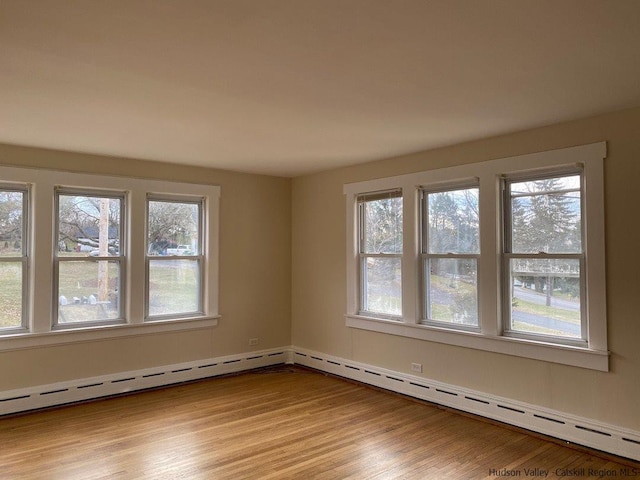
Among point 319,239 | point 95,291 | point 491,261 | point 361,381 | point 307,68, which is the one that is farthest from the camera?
point 319,239

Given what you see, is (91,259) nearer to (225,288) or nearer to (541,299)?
(225,288)

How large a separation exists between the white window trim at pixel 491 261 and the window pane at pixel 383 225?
0.15 metres

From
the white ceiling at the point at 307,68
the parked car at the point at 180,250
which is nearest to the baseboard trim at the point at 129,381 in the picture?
the parked car at the point at 180,250

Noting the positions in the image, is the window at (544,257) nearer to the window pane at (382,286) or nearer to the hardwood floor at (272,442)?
the hardwood floor at (272,442)

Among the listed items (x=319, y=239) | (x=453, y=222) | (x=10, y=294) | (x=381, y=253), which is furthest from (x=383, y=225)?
(x=10, y=294)

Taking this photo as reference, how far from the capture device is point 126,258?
508cm

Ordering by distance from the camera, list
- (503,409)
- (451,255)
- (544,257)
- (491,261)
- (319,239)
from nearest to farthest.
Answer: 1. (544,257)
2. (503,409)
3. (491,261)
4. (451,255)
5. (319,239)

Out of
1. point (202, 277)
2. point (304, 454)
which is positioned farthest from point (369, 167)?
point (304, 454)

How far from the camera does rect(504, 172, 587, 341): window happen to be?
375 cm

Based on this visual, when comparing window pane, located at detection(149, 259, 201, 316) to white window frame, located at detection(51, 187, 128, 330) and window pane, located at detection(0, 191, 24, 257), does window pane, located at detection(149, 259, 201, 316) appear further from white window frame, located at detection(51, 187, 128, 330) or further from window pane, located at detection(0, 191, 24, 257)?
window pane, located at detection(0, 191, 24, 257)

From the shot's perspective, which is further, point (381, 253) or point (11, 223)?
point (381, 253)

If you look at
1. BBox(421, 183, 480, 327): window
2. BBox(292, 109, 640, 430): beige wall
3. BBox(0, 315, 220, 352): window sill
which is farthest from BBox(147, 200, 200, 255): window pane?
BBox(421, 183, 480, 327): window

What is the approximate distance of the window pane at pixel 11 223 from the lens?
4.45 meters

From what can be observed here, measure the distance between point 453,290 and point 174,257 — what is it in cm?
307
